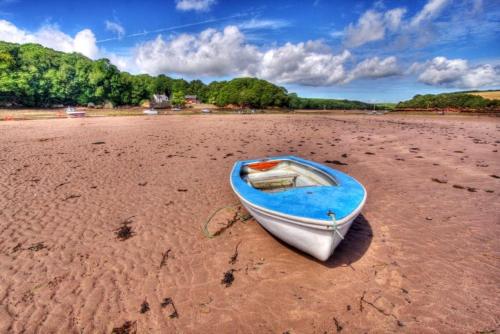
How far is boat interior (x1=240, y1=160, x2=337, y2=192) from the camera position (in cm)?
691

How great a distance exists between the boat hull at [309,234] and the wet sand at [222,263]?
56 centimetres

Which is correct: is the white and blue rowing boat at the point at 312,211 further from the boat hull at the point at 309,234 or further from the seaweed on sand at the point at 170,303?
the seaweed on sand at the point at 170,303

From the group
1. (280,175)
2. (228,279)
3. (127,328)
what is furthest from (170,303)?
(280,175)

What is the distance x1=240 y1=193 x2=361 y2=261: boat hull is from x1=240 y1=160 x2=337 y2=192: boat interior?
6.77ft

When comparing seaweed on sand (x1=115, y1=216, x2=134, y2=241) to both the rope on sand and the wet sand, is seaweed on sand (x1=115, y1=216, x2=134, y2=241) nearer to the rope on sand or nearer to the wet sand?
the wet sand

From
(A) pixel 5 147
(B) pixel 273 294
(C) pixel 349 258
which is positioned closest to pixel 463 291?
(C) pixel 349 258

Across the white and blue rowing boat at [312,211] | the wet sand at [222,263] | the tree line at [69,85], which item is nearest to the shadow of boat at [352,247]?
the wet sand at [222,263]

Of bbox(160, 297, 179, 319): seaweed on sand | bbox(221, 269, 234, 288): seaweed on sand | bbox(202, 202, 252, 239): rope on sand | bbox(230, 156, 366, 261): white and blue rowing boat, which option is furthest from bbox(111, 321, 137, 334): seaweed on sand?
bbox(230, 156, 366, 261): white and blue rowing boat

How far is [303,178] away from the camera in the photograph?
7309 mm

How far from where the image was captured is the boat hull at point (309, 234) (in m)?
4.05

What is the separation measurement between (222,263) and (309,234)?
6.30ft

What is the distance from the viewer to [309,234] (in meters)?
4.18

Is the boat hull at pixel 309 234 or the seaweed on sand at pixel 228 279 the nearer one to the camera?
the boat hull at pixel 309 234

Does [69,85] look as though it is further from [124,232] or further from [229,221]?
[229,221]
